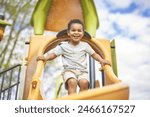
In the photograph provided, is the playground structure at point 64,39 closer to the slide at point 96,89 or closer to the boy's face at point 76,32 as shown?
the slide at point 96,89

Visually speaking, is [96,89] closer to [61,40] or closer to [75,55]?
[75,55]

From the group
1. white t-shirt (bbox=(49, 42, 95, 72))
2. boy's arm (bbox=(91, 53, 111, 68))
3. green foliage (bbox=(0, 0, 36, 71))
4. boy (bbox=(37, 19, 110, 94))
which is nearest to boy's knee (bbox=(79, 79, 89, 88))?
boy (bbox=(37, 19, 110, 94))

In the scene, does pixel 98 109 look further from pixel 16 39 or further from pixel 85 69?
pixel 16 39

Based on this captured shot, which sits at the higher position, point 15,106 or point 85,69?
point 85,69

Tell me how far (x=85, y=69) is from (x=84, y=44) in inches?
8.1

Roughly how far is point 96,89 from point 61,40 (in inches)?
24.1

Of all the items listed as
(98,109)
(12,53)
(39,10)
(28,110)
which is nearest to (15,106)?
(28,110)

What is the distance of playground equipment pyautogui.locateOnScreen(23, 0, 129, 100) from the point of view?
5.00 feet

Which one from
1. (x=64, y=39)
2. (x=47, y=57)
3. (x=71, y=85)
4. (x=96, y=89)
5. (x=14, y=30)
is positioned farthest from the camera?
(x=14, y=30)

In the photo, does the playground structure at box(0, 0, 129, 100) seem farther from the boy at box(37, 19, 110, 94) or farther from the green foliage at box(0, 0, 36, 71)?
the green foliage at box(0, 0, 36, 71)

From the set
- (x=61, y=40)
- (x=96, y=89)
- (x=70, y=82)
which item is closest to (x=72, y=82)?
(x=70, y=82)

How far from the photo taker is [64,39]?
77.6 inches

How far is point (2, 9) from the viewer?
181 inches

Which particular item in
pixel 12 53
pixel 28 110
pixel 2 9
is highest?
pixel 2 9
